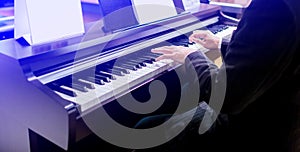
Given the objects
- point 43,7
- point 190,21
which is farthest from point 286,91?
point 43,7

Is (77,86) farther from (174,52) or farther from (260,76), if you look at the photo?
(260,76)

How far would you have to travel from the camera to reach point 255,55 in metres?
0.94

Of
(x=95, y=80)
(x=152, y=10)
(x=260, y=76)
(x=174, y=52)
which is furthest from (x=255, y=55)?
(x=152, y=10)

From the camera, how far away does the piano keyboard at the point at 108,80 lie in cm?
97

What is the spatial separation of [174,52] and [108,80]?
0.36 metres

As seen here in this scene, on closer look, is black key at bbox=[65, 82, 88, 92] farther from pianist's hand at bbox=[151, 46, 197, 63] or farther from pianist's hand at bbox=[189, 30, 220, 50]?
pianist's hand at bbox=[189, 30, 220, 50]

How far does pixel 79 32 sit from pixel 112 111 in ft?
1.08

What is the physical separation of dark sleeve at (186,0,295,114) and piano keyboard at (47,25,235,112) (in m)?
0.28

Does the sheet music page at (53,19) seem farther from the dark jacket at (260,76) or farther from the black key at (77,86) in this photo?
the dark jacket at (260,76)

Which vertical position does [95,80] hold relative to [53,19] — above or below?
below

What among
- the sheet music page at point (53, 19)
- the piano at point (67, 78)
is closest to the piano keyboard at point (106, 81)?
the piano at point (67, 78)

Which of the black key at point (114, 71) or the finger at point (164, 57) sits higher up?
the finger at point (164, 57)

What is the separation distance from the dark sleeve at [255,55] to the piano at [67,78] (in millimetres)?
314

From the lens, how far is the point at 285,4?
89 cm
